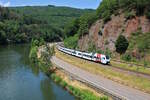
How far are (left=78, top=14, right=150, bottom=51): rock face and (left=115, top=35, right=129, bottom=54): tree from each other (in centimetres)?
242

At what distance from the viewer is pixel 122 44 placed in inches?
2574

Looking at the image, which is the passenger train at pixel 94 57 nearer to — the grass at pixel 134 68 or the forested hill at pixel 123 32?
the grass at pixel 134 68

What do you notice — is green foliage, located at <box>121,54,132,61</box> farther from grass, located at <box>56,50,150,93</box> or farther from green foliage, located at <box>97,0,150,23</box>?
green foliage, located at <box>97,0,150,23</box>

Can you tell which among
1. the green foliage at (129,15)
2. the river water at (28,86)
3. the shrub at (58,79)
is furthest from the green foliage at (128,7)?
the shrub at (58,79)

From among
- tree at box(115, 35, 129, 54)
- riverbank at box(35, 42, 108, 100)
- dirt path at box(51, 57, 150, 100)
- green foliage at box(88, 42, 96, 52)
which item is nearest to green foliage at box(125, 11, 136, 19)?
tree at box(115, 35, 129, 54)

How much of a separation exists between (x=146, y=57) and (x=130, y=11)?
1991cm

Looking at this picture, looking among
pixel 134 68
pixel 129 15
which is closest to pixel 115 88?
pixel 134 68

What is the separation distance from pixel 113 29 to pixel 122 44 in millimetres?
10865

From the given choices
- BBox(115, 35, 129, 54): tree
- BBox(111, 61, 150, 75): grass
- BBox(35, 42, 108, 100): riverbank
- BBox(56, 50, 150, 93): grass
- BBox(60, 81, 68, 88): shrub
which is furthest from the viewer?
BBox(115, 35, 129, 54): tree

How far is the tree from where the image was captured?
6538 centimetres

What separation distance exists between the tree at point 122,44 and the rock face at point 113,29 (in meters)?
2.42

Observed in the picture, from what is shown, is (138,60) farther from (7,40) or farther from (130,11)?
(7,40)

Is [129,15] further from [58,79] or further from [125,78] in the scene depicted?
[125,78]

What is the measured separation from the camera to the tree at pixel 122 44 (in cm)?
6538
